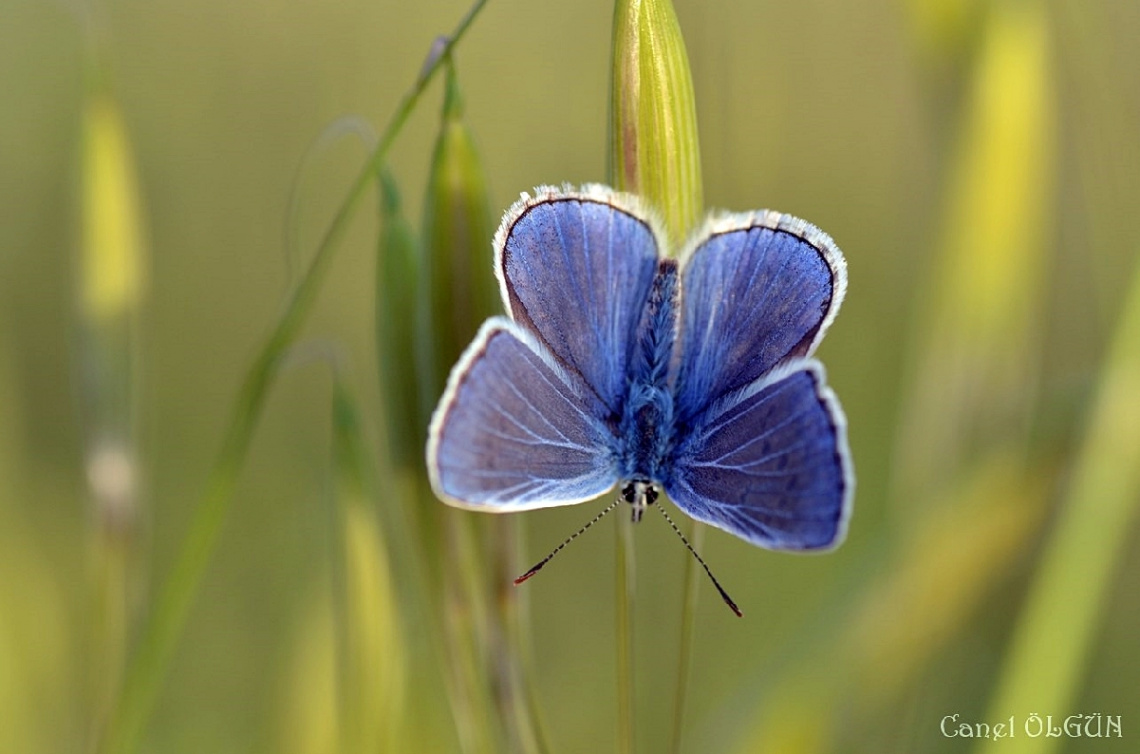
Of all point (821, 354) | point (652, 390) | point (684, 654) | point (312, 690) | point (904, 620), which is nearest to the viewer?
point (684, 654)

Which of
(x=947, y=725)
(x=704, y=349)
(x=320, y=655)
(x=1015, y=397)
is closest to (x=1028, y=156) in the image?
(x=1015, y=397)

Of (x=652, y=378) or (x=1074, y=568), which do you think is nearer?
(x=1074, y=568)

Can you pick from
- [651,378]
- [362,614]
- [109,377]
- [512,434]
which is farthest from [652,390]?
[109,377]

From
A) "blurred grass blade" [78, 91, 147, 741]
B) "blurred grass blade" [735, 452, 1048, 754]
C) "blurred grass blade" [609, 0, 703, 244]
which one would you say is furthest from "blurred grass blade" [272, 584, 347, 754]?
"blurred grass blade" [609, 0, 703, 244]

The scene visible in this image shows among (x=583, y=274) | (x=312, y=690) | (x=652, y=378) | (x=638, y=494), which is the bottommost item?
(x=312, y=690)

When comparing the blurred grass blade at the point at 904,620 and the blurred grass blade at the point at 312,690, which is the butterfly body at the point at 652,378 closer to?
the blurred grass blade at the point at 904,620

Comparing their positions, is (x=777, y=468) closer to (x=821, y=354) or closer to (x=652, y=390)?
(x=652, y=390)

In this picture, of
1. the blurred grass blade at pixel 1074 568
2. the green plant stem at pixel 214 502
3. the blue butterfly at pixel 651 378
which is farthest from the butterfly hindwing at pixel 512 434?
the blurred grass blade at pixel 1074 568
